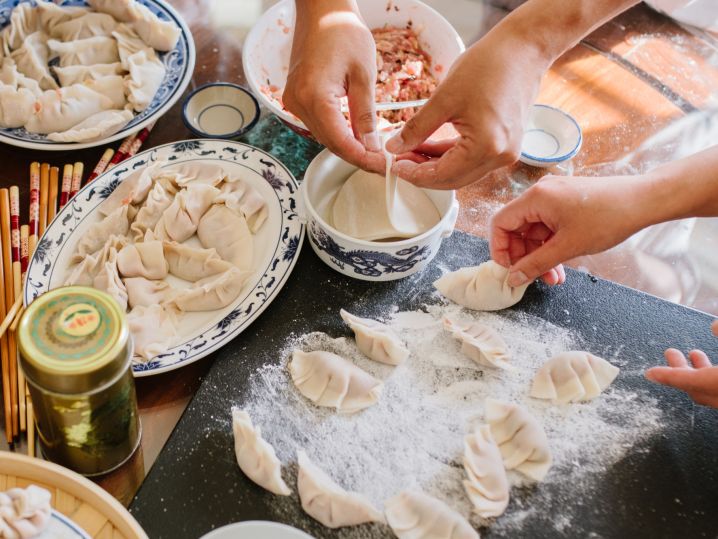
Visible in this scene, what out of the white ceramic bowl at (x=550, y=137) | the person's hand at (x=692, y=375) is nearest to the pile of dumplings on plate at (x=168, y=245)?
the white ceramic bowl at (x=550, y=137)

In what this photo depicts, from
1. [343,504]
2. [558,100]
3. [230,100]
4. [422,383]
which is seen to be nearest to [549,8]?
[558,100]

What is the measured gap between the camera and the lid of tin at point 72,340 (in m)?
0.70

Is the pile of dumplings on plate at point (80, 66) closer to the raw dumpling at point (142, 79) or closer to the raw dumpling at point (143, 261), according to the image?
the raw dumpling at point (142, 79)

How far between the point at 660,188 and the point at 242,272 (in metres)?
0.98

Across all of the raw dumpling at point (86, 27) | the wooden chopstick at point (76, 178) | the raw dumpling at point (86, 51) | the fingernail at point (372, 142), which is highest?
the fingernail at point (372, 142)

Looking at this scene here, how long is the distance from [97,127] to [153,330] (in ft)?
2.24

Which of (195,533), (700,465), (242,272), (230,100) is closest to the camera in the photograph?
(195,533)

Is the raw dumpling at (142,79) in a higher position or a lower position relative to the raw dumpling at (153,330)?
higher

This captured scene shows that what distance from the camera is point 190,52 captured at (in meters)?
1.63

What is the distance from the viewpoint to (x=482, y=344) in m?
1.16

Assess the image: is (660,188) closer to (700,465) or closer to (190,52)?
(700,465)

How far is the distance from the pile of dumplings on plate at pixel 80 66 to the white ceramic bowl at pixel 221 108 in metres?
0.13

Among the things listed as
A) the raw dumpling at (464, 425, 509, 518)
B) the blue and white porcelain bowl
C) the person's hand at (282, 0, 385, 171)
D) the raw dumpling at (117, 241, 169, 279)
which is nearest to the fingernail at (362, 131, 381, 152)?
the person's hand at (282, 0, 385, 171)

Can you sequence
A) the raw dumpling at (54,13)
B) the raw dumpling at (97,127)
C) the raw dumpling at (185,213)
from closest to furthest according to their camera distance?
the raw dumpling at (185,213) < the raw dumpling at (97,127) < the raw dumpling at (54,13)
